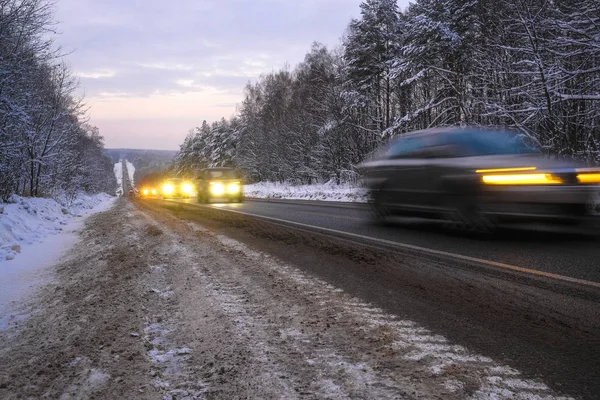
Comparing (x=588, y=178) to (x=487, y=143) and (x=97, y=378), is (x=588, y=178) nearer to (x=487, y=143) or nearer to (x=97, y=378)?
(x=487, y=143)

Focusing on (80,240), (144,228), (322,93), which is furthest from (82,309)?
(322,93)

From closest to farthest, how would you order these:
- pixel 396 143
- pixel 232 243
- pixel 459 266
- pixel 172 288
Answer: pixel 172 288 → pixel 459 266 → pixel 232 243 → pixel 396 143

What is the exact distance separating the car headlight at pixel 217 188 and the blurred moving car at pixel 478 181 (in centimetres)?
1144

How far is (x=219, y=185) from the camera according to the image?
1834cm

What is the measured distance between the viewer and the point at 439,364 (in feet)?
6.77

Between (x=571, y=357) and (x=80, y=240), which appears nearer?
(x=571, y=357)

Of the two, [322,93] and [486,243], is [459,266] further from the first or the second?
[322,93]

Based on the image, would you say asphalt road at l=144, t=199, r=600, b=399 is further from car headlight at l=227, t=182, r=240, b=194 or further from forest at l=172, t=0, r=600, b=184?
car headlight at l=227, t=182, r=240, b=194

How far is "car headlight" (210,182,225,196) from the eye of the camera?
722 inches

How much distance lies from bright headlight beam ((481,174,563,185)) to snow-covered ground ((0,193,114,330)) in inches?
237

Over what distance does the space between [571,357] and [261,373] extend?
5.73 ft

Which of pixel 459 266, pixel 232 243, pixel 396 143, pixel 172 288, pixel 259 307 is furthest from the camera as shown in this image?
pixel 396 143

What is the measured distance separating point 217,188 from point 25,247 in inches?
470

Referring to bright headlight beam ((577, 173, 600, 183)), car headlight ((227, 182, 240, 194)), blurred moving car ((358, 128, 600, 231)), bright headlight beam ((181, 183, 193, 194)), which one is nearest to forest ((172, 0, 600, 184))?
blurred moving car ((358, 128, 600, 231))
